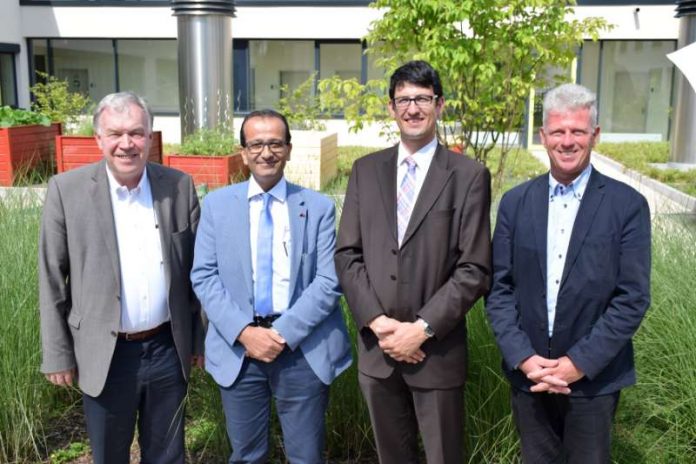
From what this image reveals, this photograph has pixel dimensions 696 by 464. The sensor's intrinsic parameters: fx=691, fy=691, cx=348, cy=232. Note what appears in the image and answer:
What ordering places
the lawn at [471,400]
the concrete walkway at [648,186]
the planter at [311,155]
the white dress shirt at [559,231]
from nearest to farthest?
the white dress shirt at [559,231] < the lawn at [471,400] < the concrete walkway at [648,186] < the planter at [311,155]

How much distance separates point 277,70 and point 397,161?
64.6 ft

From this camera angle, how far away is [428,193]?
2.86m

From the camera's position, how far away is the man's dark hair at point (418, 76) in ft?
9.37

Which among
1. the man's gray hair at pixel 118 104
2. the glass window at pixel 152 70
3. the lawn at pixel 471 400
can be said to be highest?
the glass window at pixel 152 70

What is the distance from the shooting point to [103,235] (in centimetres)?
291

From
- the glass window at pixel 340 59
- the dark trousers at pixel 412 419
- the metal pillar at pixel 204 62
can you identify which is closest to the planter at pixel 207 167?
the metal pillar at pixel 204 62

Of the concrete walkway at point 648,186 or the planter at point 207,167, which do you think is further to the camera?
the planter at point 207,167

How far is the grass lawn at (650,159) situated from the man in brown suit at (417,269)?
34.3ft

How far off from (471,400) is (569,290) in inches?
45.8

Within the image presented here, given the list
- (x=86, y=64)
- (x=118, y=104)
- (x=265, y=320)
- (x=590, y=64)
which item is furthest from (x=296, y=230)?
(x=86, y=64)

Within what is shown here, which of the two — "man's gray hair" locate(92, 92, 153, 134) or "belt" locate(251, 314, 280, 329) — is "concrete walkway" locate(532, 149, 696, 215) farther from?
"man's gray hair" locate(92, 92, 153, 134)

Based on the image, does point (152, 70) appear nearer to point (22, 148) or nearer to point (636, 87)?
point (22, 148)

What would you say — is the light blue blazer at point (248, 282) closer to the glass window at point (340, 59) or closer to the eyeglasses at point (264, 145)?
the eyeglasses at point (264, 145)

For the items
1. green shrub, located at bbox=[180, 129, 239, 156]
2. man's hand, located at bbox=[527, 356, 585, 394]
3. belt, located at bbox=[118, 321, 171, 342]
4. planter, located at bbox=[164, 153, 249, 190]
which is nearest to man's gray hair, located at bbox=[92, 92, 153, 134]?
belt, located at bbox=[118, 321, 171, 342]
